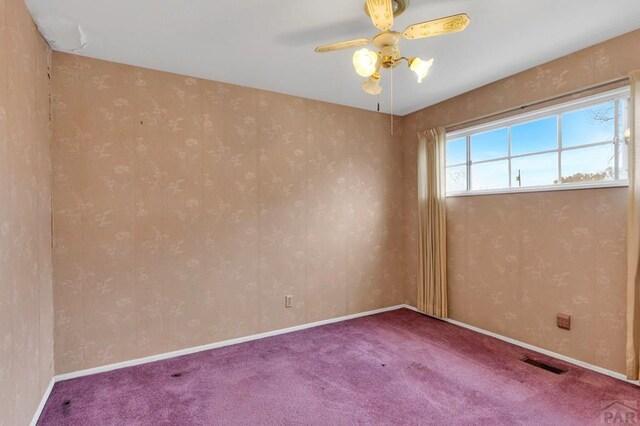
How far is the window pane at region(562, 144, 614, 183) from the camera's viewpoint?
2594mm

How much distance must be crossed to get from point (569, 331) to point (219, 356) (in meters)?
2.95

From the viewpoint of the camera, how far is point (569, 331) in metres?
2.77

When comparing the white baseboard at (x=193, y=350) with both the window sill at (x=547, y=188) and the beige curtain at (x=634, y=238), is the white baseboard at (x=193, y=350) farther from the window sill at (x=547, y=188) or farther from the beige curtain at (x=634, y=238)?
the beige curtain at (x=634, y=238)

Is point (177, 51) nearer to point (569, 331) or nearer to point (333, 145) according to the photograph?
point (333, 145)

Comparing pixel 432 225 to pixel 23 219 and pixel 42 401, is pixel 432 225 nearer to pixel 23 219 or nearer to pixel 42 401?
pixel 23 219

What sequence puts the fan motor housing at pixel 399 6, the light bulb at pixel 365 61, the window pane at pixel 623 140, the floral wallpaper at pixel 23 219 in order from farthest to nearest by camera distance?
the window pane at pixel 623 140, the fan motor housing at pixel 399 6, the light bulb at pixel 365 61, the floral wallpaper at pixel 23 219

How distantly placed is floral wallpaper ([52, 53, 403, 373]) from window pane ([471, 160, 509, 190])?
1128mm

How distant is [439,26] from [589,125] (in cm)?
183

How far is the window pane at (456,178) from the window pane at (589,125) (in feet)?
3.36

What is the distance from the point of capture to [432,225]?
3.90 metres

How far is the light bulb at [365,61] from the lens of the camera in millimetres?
1760

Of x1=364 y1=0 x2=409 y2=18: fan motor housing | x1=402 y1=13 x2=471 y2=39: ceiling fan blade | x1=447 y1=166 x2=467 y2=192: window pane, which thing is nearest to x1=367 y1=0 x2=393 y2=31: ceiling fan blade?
x1=402 y1=13 x2=471 y2=39: ceiling fan blade

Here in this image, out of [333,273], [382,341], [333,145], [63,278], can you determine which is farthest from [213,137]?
[382,341]

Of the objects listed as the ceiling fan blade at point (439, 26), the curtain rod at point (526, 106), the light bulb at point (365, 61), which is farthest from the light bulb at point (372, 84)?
the curtain rod at point (526, 106)
